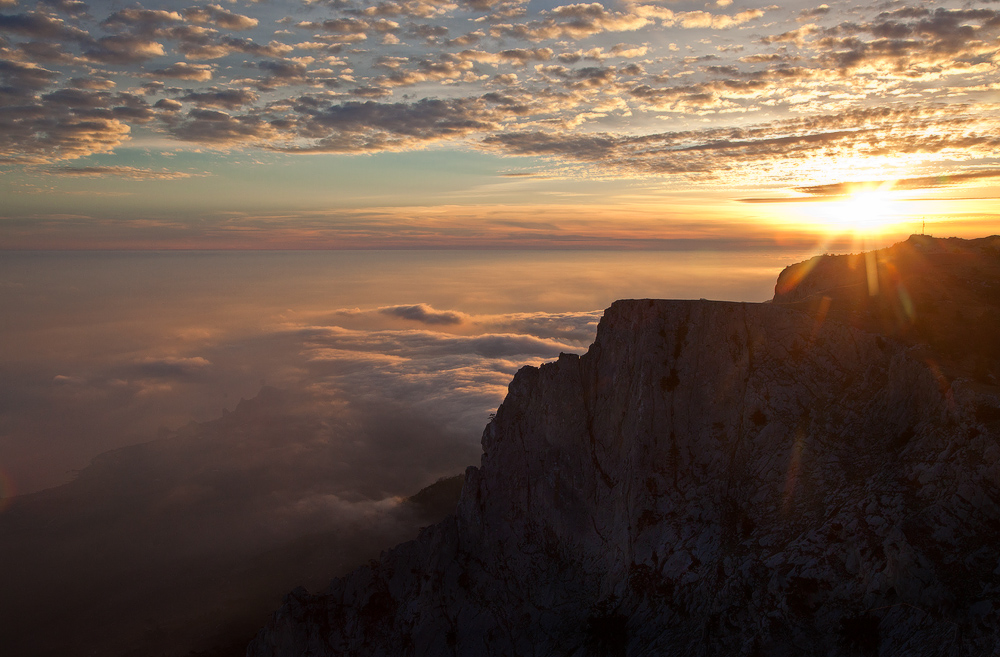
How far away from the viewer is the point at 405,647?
3938cm

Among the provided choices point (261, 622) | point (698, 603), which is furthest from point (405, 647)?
point (261, 622)

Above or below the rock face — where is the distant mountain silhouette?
below

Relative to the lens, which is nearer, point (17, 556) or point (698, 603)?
point (698, 603)

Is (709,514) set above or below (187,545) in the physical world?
above

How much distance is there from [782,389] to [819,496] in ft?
19.9

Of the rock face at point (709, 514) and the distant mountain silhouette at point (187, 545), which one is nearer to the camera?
the rock face at point (709, 514)

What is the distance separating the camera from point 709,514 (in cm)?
2977

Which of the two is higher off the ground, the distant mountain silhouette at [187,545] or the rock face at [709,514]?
the rock face at [709,514]

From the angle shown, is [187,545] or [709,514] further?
[187,545]

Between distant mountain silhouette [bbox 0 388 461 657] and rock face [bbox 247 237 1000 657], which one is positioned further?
distant mountain silhouette [bbox 0 388 461 657]

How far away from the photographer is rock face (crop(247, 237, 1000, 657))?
22.4 m

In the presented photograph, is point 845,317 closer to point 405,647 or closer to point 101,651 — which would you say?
point 405,647

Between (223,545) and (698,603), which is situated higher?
(698,603)

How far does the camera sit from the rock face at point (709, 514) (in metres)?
22.4
